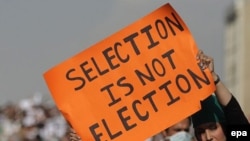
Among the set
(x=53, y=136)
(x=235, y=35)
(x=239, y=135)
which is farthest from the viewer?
(x=235, y=35)

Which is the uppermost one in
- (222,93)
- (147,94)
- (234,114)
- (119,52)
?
(119,52)

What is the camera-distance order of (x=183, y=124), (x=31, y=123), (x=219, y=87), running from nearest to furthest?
(x=219, y=87) < (x=183, y=124) < (x=31, y=123)

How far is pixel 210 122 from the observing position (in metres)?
5.49

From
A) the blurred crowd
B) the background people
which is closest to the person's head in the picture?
the background people

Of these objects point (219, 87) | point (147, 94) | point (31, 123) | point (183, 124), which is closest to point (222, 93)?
point (219, 87)

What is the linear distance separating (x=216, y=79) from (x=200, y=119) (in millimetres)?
217

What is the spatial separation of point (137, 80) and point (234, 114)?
1.68ft

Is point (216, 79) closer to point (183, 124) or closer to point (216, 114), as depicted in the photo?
point (216, 114)

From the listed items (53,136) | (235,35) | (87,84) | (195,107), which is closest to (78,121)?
(87,84)

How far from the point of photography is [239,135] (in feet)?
17.6

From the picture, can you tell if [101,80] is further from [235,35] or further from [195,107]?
[235,35]

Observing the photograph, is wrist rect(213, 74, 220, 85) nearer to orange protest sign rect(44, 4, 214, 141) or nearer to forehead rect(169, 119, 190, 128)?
orange protest sign rect(44, 4, 214, 141)

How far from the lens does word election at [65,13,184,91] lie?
18.0 feet

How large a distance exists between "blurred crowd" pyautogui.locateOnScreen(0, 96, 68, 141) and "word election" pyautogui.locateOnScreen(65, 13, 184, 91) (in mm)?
3981
